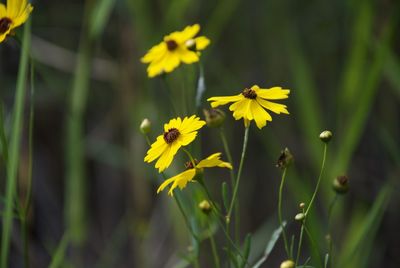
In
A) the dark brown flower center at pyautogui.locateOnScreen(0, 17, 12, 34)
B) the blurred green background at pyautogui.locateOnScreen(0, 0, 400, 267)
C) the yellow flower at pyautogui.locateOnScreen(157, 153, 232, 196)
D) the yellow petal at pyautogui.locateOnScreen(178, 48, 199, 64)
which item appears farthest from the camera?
the blurred green background at pyautogui.locateOnScreen(0, 0, 400, 267)

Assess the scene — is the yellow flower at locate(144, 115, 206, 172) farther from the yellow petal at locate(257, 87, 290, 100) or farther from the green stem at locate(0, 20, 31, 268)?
the green stem at locate(0, 20, 31, 268)

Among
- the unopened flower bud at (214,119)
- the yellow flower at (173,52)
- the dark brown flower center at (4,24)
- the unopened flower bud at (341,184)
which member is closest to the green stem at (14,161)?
the dark brown flower center at (4,24)

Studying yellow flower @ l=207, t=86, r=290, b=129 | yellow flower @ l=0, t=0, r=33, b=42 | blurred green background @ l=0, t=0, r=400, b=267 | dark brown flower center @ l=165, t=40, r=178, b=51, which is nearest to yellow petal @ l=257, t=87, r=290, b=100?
yellow flower @ l=207, t=86, r=290, b=129

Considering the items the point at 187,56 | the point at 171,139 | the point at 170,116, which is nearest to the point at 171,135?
the point at 171,139

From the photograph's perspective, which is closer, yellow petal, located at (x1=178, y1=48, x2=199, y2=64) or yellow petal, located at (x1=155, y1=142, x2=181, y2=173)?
yellow petal, located at (x1=155, y1=142, x2=181, y2=173)

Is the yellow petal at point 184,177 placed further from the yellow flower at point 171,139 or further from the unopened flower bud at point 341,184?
the unopened flower bud at point 341,184

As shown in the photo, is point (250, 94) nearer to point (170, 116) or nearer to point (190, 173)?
point (190, 173)

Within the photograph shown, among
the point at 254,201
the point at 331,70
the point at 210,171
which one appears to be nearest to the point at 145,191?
the point at 210,171
